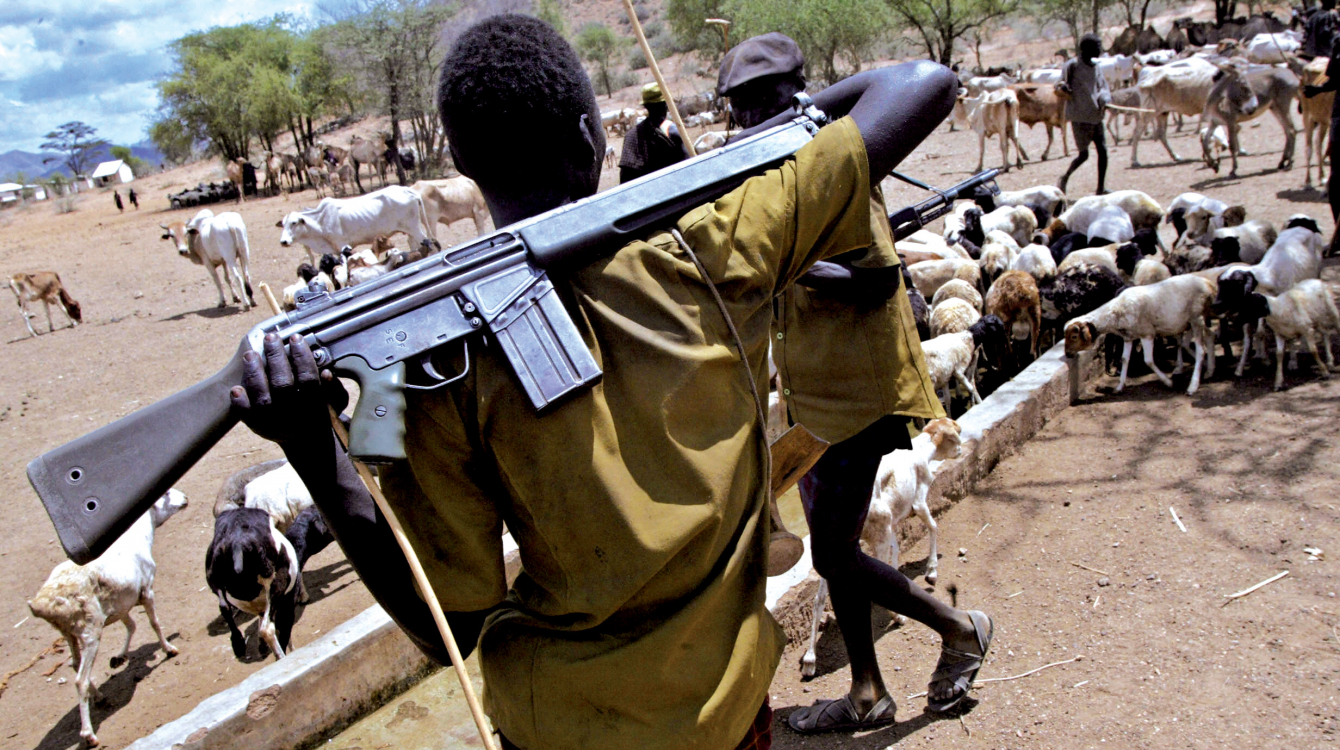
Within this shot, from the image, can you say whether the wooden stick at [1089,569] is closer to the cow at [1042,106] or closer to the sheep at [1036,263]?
the sheep at [1036,263]

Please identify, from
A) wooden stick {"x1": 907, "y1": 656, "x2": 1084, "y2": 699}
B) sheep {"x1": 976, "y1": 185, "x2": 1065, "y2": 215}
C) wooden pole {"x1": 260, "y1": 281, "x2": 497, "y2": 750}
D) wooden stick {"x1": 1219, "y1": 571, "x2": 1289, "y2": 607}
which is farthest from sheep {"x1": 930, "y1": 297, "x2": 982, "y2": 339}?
wooden pole {"x1": 260, "y1": 281, "x2": 497, "y2": 750}

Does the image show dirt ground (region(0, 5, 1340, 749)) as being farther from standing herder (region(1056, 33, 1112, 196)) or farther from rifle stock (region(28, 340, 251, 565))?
standing herder (region(1056, 33, 1112, 196))

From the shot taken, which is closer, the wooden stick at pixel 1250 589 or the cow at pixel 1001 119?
the wooden stick at pixel 1250 589

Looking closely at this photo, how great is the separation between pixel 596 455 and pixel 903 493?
3.33 m

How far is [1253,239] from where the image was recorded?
769cm

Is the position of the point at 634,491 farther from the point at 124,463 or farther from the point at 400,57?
the point at 400,57

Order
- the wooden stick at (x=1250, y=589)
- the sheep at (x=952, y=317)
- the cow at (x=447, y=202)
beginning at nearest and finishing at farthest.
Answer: the wooden stick at (x=1250, y=589) → the sheep at (x=952, y=317) → the cow at (x=447, y=202)

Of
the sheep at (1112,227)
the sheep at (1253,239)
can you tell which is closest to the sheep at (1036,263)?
the sheep at (1112,227)

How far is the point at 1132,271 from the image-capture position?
7.71 m

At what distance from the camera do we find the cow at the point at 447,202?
16.6m

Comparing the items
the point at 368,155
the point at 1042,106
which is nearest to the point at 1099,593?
the point at 1042,106

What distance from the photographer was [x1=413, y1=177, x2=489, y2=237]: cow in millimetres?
16641

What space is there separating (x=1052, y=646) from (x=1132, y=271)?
510cm

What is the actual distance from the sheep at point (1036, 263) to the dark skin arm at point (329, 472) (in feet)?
23.7
